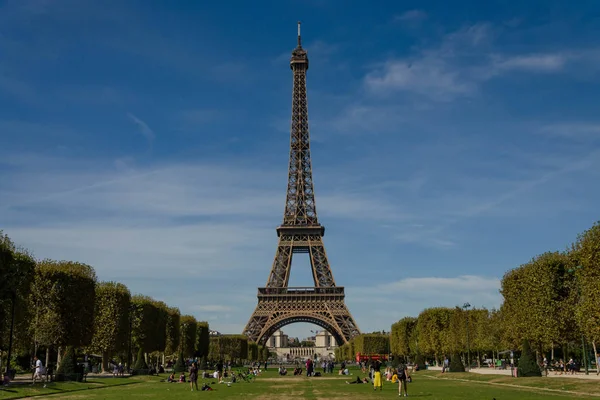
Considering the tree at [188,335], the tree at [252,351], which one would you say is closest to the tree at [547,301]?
the tree at [188,335]

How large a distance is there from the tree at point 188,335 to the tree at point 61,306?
4130 centimetres

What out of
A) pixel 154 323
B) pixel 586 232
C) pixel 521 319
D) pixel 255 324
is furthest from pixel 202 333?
pixel 586 232

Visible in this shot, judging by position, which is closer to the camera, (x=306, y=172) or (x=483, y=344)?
(x=483, y=344)

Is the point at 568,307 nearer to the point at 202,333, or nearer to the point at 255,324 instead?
the point at 202,333

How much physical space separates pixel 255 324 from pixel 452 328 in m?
47.3

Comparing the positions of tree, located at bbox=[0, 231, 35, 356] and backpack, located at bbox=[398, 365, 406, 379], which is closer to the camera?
backpack, located at bbox=[398, 365, 406, 379]

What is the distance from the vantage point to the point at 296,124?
12812 cm

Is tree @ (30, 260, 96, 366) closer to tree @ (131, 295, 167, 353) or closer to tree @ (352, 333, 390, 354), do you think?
tree @ (131, 295, 167, 353)

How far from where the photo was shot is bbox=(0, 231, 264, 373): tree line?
41.0 meters

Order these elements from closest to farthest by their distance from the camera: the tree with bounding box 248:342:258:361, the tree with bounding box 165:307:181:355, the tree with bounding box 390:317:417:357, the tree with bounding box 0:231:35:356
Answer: the tree with bounding box 0:231:35:356
the tree with bounding box 165:307:181:355
the tree with bounding box 390:317:417:357
the tree with bounding box 248:342:258:361

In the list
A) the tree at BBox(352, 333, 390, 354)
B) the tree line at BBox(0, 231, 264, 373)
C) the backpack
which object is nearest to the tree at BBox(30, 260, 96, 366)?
the tree line at BBox(0, 231, 264, 373)

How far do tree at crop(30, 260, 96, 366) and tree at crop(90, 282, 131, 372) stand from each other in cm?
783

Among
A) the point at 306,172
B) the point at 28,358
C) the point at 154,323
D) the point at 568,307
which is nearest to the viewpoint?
the point at 568,307

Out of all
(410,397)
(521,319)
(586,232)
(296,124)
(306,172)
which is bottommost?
(410,397)
